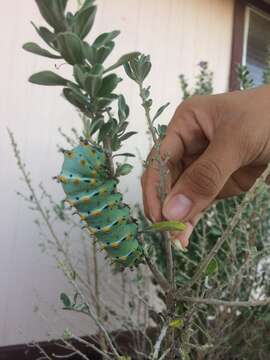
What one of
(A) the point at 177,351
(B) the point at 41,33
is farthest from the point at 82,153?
(A) the point at 177,351

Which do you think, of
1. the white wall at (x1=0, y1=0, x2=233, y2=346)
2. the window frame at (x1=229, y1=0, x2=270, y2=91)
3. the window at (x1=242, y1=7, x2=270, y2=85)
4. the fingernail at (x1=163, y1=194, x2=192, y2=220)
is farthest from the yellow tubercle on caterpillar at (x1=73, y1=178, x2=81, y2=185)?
the window at (x1=242, y1=7, x2=270, y2=85)

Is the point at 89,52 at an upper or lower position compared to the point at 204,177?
upper

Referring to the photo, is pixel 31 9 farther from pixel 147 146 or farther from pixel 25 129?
pixel 147 146

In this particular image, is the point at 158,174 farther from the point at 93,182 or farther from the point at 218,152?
the point at 93,182

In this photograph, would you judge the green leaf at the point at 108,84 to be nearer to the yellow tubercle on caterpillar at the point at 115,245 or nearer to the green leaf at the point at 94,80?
the green leaf at the point at 94,80

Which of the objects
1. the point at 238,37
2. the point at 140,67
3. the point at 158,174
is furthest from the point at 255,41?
the point at 140,67

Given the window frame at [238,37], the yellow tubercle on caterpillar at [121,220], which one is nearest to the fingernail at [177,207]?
the yellow tubercle on caterpillar at [121,220]

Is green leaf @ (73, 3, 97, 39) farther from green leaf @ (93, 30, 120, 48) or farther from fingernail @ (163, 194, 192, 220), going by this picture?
fingernail @ (163, 194, 192, 220)
